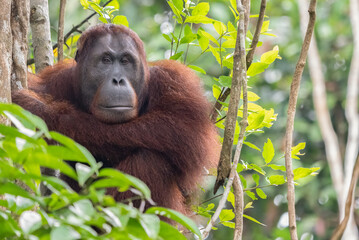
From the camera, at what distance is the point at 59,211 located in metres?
1.31

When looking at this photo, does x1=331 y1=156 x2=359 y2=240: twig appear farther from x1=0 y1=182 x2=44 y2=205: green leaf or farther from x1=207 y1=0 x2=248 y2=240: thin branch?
x1=0 y1=182 x2=44 y2=205: green leaf

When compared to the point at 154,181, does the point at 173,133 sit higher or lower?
higher

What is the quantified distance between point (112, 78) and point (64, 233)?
210 centimetres

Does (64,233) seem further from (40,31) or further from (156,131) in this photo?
(40,31)

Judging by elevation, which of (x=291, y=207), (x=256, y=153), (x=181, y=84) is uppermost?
(x=181, y=84)

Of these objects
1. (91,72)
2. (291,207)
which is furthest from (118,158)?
(291,207)

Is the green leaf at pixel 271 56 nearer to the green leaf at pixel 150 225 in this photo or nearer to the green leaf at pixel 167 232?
the green leaf at pixel 167 232

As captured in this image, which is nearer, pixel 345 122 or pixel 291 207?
pixel 291 207

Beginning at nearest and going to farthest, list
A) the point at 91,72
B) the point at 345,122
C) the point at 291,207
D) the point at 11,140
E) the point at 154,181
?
the point at 11,140 < the point at 291,207 < the point at 154,181 < the point at 91,72 < the point at 345,122

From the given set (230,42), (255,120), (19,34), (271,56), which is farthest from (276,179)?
(19,34)

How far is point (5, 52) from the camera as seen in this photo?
2.16m

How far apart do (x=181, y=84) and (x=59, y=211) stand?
2051 millimetres

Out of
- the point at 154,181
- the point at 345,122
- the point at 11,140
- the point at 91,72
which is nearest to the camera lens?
the point at 11,140

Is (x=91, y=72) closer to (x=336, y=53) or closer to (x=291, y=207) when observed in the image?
(x=291, y=207)
